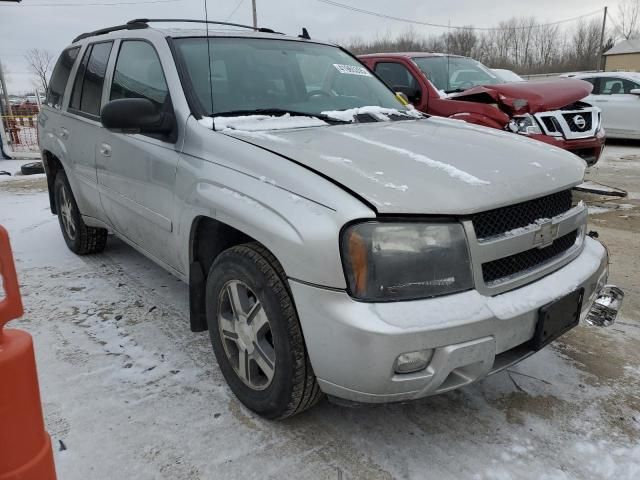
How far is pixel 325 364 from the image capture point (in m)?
1.87

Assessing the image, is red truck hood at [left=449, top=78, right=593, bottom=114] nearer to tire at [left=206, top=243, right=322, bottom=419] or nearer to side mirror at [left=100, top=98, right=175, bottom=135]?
side mirror at [left=100, top=98, right=175, bottom=135]

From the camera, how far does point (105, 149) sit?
342cm

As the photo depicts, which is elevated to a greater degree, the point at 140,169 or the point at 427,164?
the point at 427,164

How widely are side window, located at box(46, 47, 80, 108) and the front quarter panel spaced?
7.90ft

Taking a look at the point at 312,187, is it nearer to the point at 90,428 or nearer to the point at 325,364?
the point at 325,364

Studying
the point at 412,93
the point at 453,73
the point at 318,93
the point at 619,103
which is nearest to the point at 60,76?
the point at 318,93

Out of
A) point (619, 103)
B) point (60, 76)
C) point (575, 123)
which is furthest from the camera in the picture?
point (619, 103)

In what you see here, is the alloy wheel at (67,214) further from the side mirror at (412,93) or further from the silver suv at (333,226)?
the side mirror at (412,93)

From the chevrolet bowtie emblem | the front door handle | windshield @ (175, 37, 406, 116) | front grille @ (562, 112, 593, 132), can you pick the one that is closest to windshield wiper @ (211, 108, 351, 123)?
windshield @ (175, 37, 406, 116)

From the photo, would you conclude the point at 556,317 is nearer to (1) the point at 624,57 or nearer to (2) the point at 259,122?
(2) the point at 259,122

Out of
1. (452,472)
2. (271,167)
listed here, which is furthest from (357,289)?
(452,472)

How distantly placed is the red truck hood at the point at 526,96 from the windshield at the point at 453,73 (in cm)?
79

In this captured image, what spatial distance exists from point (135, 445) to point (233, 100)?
1724mm

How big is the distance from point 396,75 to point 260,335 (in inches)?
217
